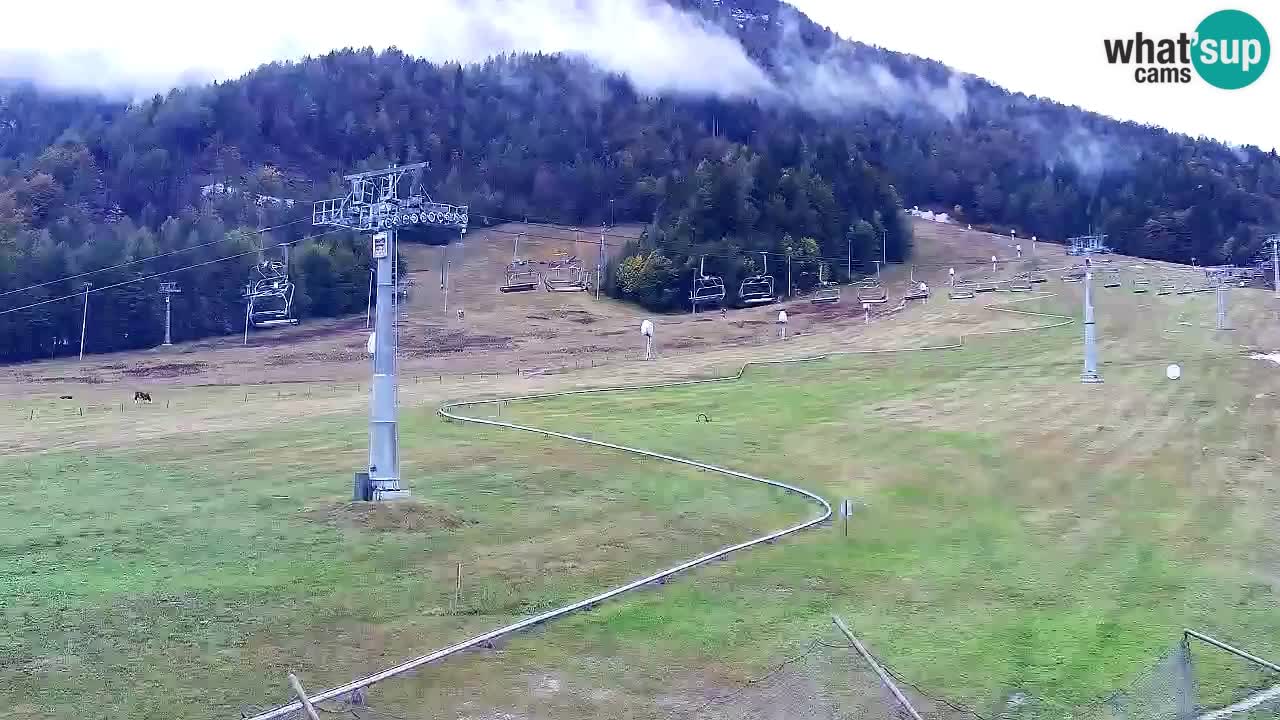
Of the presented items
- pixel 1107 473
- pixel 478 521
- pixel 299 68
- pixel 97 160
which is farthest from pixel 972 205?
pixel 478 521

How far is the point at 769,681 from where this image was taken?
59.6 ft

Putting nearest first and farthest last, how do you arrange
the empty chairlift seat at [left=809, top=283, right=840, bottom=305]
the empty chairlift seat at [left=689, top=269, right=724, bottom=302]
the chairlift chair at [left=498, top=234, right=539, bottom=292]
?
the empty chairlift seat at [left=809, top=283, right=840, bottom=305] < the empty chairlift seat at [left=689, top=269, right=724, bottom=302] < the chairlift chair at [left=498, top=234, right=539, bottom=292]

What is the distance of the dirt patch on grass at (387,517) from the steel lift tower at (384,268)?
99 cm

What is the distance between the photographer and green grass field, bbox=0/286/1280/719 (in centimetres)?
1838

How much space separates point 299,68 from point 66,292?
352 feet

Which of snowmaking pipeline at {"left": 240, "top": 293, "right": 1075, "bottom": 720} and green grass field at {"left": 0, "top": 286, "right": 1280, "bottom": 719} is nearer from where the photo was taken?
snowmaking pipeline at {"left": 240, "top": 293, "right": 1075, "bottom": 720}

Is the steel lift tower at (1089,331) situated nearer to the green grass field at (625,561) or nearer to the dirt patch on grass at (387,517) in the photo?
the green grass field at (625,561)

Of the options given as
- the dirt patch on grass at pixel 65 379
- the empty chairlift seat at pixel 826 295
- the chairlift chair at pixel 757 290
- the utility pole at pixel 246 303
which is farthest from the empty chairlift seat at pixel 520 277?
the dirt patch on grass at pixel 65 379

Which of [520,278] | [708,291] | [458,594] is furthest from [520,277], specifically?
[458,594]

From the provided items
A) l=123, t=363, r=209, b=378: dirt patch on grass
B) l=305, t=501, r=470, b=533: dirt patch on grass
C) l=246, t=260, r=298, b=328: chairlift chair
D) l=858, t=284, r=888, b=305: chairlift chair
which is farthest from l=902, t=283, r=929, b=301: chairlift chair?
l=305, t=501, r=470, b=533: dirt patch on grass

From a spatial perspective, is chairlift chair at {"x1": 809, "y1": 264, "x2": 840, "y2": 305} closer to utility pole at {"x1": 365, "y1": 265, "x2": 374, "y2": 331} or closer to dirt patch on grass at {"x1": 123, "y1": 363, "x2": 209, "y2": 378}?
utility pole at {"x1": 365, "y1": 265, "x2": 374, "y2": 331}

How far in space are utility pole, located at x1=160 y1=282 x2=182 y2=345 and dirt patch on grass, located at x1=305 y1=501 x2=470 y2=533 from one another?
6579 cm

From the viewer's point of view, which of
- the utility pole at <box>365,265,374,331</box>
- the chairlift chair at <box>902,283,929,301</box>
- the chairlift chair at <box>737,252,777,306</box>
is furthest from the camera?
the chairlift chair at <box>737,252,777,306</box>

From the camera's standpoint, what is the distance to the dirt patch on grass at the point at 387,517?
2647 cm
